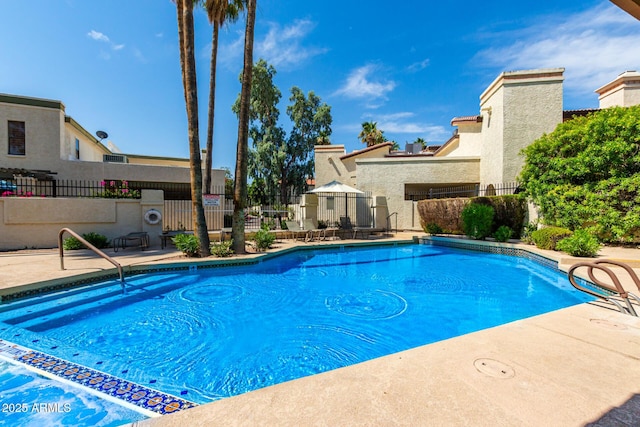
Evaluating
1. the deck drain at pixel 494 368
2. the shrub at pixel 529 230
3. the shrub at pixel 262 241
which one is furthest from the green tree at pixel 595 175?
the shrub at pixel 262 241

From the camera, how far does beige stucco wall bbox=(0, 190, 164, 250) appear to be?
991 cm

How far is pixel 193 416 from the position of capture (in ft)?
5.96

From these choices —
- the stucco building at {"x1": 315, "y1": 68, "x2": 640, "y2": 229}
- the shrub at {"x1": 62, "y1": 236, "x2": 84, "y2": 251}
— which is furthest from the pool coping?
the stucco building at {"x1": 315, "y1": 68, "x2": 640, "y2": 229}

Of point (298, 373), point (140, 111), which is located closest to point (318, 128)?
point (140, 111)

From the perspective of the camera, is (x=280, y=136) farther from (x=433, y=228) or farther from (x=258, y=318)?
(x=258, y=318)

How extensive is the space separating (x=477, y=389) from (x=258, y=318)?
3.98m

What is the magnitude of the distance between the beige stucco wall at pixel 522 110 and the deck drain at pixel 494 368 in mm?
14297

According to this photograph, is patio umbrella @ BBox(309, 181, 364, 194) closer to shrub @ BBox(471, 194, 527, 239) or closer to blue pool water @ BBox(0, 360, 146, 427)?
shrub @ BBox(471, 194, 527, 239)

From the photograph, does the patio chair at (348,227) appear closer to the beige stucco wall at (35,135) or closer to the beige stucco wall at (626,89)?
the beige stucco wall at (35,135)

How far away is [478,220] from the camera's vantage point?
41.8ft

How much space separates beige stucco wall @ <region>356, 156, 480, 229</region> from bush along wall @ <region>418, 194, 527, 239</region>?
1.68 meters

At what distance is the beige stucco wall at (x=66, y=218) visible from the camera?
390 inches

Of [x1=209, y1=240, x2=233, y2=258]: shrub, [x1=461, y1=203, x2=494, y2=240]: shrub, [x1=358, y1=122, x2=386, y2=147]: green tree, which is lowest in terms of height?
[x1=209, y1=240, x2=233, y2=258]: shrub

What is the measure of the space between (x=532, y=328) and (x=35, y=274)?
9.66m
